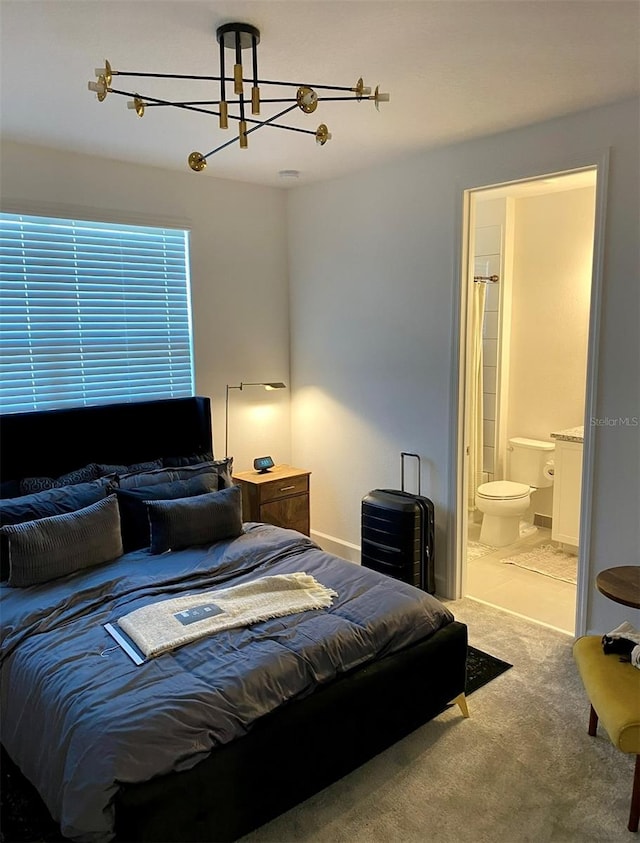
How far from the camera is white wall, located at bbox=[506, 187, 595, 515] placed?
15.5 ft

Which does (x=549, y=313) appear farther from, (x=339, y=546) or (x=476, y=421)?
(x=339, y=546)

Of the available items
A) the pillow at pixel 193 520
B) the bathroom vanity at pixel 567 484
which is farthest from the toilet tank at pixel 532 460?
the pillow at pixel 193 520

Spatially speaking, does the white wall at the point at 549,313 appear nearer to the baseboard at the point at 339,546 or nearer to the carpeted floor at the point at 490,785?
the baseboard at the point at 339,546

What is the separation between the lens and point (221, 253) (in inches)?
169

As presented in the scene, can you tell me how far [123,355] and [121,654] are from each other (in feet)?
7.10

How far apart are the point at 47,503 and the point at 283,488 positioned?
1.57 metres

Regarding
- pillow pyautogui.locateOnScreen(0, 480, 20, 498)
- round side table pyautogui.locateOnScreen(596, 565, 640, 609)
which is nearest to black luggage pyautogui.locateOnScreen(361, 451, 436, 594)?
round side table pyautogui.locateOnScreen(596, 565, 640, 609)

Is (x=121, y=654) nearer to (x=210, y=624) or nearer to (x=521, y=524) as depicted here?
(x=210, y=624)

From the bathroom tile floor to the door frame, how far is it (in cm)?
22

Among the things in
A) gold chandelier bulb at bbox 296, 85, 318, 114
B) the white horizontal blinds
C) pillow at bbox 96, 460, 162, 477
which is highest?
gold chandelier bulb at bbox 296, 85, 318, 114

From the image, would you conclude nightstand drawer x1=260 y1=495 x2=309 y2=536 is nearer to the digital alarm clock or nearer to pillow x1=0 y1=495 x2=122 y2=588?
the digital alarm clock

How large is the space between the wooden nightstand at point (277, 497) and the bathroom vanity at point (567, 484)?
183 centimetres

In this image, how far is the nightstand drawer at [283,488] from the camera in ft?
13.6

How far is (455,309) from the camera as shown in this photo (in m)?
3.66
